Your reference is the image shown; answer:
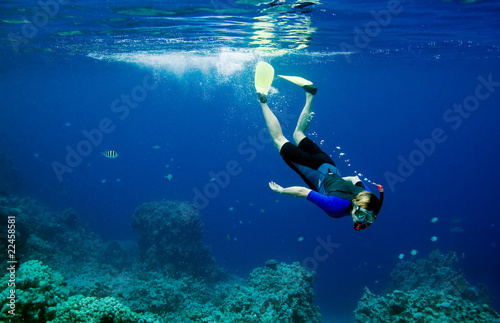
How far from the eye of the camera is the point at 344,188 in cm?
485

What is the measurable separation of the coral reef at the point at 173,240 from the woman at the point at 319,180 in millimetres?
11666

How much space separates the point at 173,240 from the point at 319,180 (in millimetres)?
13028

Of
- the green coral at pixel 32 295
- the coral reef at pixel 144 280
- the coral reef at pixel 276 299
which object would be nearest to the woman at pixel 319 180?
the coral reef at pixel 144 280

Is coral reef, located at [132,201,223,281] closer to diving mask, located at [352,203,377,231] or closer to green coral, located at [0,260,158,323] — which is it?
green coral, located at [0,260,158,323]

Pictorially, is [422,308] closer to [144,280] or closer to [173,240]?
[144,280]

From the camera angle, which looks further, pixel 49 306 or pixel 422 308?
pixel 422 308

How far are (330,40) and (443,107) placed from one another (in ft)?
334

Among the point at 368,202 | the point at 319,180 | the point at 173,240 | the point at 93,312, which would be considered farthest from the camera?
the point at 173,240

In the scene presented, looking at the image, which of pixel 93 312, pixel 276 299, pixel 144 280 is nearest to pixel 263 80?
pixel 93 312

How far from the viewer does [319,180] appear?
5.64 metres

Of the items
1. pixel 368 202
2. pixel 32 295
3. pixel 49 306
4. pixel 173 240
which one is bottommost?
pixel 49 306

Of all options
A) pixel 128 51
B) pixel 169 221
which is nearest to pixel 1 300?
pixel 169 221

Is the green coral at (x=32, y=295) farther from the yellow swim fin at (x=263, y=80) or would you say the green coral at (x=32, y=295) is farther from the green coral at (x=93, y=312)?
the yellow swim fin at (x=263, y=80)

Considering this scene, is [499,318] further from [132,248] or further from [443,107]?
[443,107]
